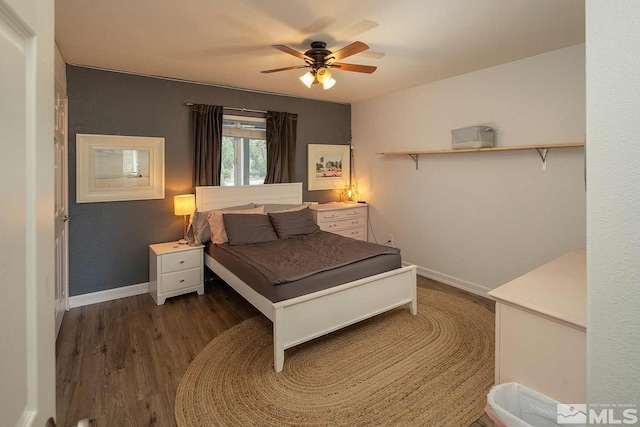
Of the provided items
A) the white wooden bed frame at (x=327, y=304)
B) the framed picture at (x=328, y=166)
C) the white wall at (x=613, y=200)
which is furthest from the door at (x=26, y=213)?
the framed picture at (x=328, y=166)

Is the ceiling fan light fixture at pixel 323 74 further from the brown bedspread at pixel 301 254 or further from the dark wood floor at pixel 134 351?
the dark wood floor at pixel 134 351

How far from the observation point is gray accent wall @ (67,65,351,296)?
3551 mm

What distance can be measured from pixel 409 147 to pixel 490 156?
3.80 feet

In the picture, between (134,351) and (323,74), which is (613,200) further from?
(134,351)

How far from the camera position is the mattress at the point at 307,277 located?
2551 mm

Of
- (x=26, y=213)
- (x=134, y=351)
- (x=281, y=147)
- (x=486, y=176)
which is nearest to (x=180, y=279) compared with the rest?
(x=134, y=351)

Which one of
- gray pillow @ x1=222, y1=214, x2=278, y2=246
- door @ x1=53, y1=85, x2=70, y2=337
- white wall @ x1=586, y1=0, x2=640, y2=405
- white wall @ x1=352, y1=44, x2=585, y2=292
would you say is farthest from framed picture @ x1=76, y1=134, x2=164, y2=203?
white wall @ x1=586, y1=0, x2=640, y2=405

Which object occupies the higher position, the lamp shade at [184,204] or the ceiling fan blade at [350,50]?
the ceiling fan blade at [350,50]

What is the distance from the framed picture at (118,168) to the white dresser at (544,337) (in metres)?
3.76

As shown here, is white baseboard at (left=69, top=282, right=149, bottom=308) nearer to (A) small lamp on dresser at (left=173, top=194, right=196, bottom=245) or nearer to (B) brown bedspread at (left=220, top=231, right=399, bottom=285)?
(A) small lamp on dresser at (left=173, top=194, right=196, bottom=245)

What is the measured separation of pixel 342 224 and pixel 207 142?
88.8 inches

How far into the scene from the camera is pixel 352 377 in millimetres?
2375

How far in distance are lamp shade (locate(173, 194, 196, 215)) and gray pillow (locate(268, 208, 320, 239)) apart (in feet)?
3.13

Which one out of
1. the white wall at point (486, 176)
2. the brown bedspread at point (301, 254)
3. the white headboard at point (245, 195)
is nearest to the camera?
the brown bedspread at point (301, 254)
